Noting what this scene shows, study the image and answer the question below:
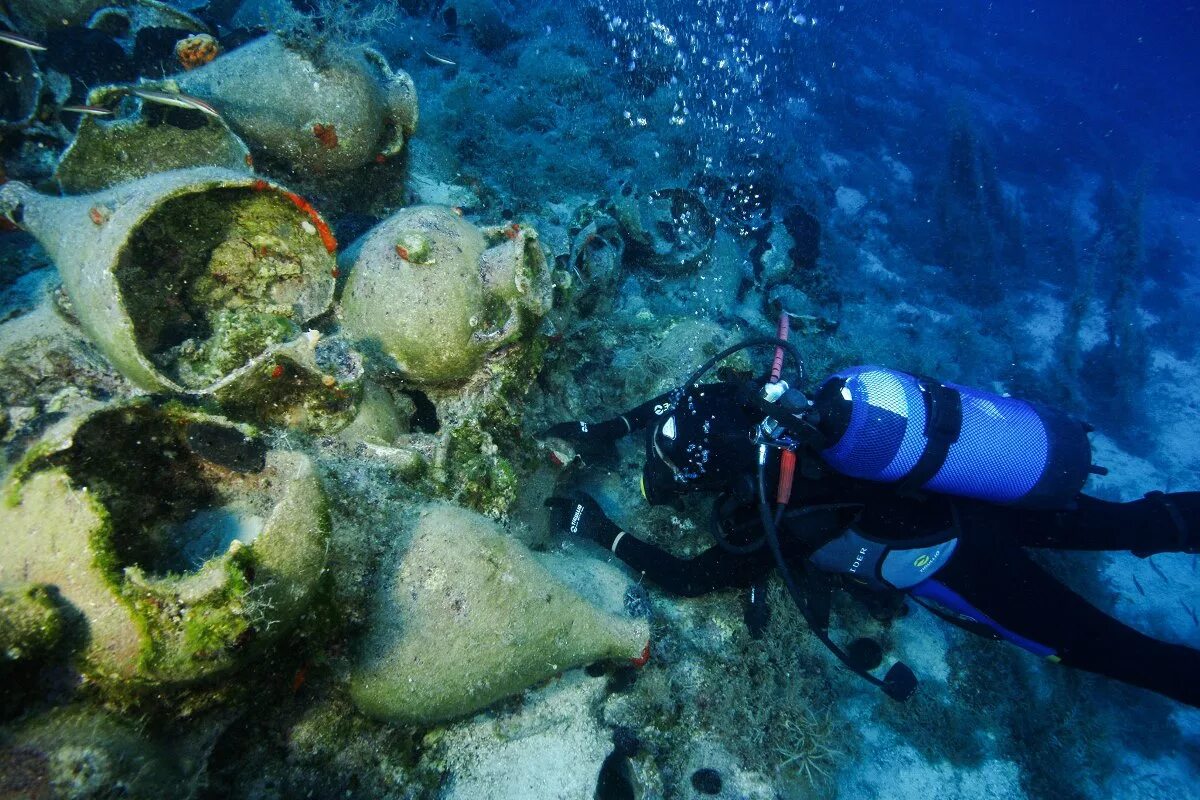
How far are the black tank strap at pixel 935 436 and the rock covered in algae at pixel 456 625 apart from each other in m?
2.46

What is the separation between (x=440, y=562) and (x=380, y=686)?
0.55m

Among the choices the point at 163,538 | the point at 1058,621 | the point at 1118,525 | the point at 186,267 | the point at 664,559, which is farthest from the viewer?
the point at 1118,525

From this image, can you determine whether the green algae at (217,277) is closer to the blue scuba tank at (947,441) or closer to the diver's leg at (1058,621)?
the blue scuba tank at (947,441)

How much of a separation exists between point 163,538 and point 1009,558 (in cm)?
488

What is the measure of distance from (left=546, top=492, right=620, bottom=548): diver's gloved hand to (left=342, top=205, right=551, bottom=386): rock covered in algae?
51.5 inches

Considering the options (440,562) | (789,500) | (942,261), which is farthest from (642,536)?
(942,261)

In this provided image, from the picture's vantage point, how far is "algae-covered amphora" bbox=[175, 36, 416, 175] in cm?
365

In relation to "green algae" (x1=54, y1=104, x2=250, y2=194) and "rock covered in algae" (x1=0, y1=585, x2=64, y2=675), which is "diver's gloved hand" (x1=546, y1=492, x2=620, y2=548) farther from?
"green algae" (x1=54, y1=104, x2=250, y2=194)

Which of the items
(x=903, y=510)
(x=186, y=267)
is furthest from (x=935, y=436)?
(x=186, y=267)

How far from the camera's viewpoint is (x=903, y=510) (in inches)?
144

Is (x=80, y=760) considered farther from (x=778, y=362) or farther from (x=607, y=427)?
(x=778, y=362)

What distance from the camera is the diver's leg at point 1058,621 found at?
11.7 feet

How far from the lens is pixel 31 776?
137cm

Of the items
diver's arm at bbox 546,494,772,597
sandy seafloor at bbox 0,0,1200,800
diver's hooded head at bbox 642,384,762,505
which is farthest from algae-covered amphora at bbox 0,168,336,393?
diver's hooded head at bbox 642,384,762,505
